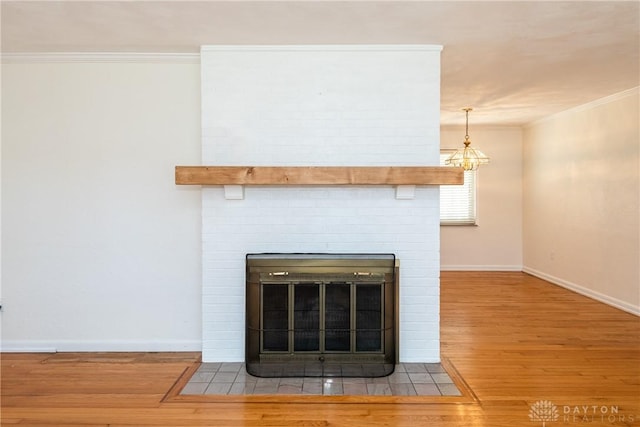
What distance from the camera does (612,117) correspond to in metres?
4.89

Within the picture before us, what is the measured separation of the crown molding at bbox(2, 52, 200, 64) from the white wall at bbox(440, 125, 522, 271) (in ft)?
15.9

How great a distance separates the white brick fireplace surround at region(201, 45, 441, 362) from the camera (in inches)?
126

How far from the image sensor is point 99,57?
337cm

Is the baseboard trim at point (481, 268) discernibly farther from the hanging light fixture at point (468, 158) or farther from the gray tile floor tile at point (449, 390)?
the gray tile floor tile at point (449, 390)

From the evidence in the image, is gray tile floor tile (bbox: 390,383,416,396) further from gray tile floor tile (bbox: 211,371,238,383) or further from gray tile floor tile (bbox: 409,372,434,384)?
gray tile floor tile (bbox: 211,371,238,383)

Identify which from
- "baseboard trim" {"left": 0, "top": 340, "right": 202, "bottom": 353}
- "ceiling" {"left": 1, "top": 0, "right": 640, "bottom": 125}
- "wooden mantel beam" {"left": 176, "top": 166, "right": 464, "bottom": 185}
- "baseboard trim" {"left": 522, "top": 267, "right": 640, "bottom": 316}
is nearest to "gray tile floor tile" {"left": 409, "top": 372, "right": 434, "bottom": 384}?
"wooden mantel beam" {"left": 176, "top": 166, "right": 464, "bottom": 185}

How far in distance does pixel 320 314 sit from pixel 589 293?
4.02 meters

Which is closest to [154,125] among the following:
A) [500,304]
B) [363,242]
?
[363,242]

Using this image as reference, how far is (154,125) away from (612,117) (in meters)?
4.86

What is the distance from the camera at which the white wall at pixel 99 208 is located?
342cm

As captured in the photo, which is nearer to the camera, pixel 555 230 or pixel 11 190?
pixel 11 190

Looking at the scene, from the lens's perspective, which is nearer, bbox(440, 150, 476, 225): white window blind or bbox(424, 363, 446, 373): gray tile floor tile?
bbox(424, 363, 446, 373): gray tile floor tile

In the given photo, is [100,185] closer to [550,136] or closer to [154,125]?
[154,125]

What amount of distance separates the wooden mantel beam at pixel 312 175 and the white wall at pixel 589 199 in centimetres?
292
